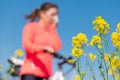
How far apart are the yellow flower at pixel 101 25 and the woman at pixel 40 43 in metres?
3.35

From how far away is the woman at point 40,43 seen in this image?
3.57 metres

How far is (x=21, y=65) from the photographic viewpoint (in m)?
3.56

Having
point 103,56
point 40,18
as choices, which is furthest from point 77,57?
point 40,18

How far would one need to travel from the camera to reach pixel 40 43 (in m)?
3.67

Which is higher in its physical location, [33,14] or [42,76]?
[33,14]

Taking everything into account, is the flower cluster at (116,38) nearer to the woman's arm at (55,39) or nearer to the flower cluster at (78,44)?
the flower cluster at (78,44)

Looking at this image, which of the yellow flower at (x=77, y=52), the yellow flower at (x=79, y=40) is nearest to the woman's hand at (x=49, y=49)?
the yellow flower at (x=77, y=52)

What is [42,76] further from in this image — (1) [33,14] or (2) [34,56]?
(1) [33,14]

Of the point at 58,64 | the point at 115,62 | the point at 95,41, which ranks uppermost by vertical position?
the point at 95,41

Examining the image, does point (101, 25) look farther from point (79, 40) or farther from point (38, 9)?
point (38, 9)

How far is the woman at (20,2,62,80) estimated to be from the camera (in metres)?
3.57

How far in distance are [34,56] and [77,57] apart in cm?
368

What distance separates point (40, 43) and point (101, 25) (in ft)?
12.7

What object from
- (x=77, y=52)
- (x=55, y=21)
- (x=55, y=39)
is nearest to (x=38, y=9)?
(x=55, y=21)
